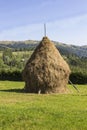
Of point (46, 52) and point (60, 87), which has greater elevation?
point (46, 52)

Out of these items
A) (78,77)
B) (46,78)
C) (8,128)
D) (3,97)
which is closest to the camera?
(8,128)

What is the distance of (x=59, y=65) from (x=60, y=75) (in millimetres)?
1059

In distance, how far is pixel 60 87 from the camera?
35.4 meters

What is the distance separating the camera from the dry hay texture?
34.7 meters

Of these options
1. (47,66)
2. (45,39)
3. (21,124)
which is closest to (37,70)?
(47,66)

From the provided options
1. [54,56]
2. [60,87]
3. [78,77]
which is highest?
[54,56]

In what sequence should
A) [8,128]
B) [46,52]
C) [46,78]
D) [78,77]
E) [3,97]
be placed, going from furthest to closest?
[78,77] → [46,52] → [46,78] → [3,97] → [8,128]

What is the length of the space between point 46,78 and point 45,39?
16.7ft

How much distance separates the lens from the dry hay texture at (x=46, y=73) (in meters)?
34.7

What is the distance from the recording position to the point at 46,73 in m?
34.9

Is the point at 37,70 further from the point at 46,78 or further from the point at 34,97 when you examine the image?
the point at 34,97

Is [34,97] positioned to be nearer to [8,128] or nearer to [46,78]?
[46,78]

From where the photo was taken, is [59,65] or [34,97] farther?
[59,65]

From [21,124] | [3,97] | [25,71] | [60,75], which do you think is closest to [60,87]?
[60,75]
